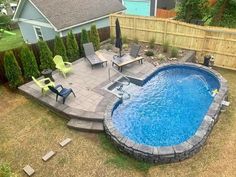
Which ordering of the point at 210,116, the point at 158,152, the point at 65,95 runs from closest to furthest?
the point at 158,152 < the point at 210,116 < the point at 65,95

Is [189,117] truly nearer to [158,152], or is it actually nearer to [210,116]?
[210,116]

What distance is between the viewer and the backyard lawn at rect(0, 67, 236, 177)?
6.88m

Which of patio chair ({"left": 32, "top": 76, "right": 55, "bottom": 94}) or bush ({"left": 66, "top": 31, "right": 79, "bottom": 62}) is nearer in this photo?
patio chair ({"left": 32, "top": 76, "right": 55, "bottom": 94})

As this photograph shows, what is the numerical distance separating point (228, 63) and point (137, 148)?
9.15m

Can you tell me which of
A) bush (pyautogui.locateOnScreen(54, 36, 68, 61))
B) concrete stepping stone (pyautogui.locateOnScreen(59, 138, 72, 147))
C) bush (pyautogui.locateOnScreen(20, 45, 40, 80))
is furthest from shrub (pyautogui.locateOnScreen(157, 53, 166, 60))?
concrete stepping stone (pyautogui.locateOnScreen(59, 138, 72, 147))

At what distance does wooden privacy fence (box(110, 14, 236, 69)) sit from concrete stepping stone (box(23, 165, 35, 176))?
11928 mm

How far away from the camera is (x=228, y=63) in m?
12.8

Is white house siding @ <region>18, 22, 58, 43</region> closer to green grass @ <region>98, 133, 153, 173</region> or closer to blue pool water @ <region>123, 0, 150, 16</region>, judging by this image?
blue pool water @ <region>123, 0, 150, 16</region>

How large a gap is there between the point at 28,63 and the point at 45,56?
114 cm

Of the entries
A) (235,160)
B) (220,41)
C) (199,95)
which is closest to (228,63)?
(220,41)

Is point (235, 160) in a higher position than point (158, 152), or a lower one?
lower

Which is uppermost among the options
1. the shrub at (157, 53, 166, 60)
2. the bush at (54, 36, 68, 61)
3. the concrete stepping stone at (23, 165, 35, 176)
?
the bush at (54, 36, 68, 61)

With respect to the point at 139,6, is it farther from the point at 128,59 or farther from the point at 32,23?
the point at 128,59

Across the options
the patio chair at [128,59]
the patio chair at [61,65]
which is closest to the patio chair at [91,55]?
the patio chair at [128,59]
